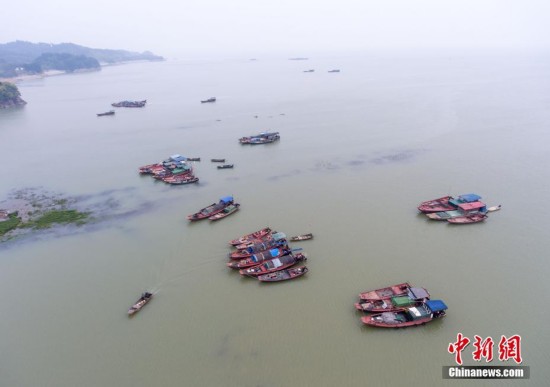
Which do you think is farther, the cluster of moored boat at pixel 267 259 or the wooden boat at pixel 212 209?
the wooden boat at pixel 212 209

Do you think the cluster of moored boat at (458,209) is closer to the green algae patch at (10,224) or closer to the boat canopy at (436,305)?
the boat canopy at (436,305)

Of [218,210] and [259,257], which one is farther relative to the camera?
[218,210]

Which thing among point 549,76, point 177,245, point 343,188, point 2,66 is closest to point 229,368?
point 177,245

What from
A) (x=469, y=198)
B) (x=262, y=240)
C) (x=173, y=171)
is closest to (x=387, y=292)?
(x=262, y=240)

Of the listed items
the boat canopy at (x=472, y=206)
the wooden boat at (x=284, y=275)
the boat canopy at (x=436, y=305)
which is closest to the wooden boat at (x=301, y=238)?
the wooden boat at (x=284, y=275)

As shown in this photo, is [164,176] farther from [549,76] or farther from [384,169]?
[549,76]

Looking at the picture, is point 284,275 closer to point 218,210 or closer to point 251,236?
point 251,236

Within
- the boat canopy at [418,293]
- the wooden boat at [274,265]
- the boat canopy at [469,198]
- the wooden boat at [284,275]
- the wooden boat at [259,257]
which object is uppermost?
the boat canopy at [469,198]
